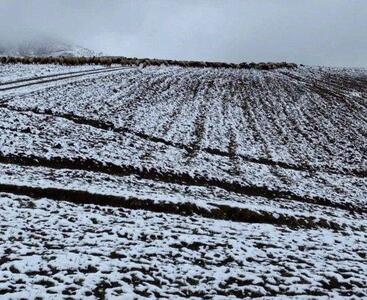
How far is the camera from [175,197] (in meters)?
15.8

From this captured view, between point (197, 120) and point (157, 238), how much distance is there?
1691 centimetres

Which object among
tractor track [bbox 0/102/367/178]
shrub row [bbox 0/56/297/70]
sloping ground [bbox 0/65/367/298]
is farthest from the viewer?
shrub row [bbox 0/56/297/70]

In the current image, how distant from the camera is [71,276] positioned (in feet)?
33.7

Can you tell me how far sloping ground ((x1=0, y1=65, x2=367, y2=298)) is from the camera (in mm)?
10789

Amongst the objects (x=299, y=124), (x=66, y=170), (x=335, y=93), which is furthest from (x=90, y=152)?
(x=335, y=93)

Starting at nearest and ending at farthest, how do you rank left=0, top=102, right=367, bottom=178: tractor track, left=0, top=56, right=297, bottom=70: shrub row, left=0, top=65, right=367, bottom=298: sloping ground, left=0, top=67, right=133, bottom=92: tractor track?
left=0, top=65, right=367, bottom=298: sloping ground → left=0, top=102, right=367, bottom=178: tractor track → left=0, top=67, right=133, bottom=92: tractor track → left=0, top=56, right=297, bottom=70: shrub row

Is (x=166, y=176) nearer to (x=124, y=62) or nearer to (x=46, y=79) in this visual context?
(x=46, y=79)

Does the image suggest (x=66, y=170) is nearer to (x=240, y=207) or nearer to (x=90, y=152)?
(x=90, y=152)

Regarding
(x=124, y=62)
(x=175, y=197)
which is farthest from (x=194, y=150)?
(x=124, y=62)

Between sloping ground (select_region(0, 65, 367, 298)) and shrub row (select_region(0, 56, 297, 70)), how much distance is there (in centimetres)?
1886

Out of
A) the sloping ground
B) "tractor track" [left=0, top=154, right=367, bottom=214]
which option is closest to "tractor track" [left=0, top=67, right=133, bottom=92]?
the sloping ground

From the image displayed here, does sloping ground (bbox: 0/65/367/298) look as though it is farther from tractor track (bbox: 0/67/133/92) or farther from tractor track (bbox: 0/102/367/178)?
tractor track (bbox: 0/67/133/92)

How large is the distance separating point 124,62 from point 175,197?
42.3 m

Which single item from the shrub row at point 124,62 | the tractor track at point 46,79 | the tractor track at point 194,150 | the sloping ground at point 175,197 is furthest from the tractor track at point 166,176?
the shrub row at point 124,62
